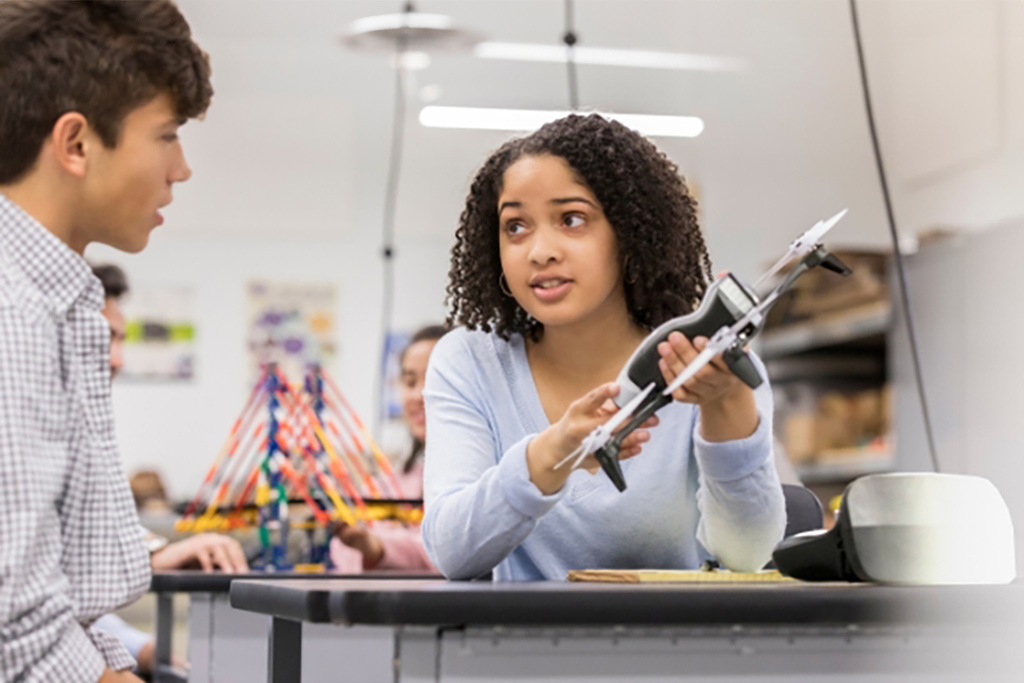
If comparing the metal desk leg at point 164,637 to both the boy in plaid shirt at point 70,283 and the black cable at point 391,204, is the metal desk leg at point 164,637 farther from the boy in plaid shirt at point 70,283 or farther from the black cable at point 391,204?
the black cable at point 391,204

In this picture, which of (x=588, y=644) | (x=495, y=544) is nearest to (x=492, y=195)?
(x=495, y=544)

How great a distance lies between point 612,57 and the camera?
5.59 m

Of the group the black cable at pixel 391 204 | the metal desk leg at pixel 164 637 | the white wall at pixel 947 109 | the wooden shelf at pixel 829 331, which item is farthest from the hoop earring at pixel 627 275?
the black cable at pixel 391 204

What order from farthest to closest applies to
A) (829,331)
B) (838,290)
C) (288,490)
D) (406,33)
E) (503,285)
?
(829,331) < (838,290) < (406,33) < (288,490) < (503,285)

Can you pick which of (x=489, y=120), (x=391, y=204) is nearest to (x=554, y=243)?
(x=489, y=120)

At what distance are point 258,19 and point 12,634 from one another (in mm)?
4704

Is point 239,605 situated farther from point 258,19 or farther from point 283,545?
point 258,19

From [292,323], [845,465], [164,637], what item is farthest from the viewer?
[292,323]

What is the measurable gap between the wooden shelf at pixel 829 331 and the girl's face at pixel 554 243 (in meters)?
3.64

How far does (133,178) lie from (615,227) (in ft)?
1.69

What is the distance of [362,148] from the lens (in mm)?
6211

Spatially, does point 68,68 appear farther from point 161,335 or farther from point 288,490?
point 161,335

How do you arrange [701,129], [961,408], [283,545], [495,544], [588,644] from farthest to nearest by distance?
1. [701,129]
2. [961,408]
3. [283,545]
4. [495,544]
5. [588,644]

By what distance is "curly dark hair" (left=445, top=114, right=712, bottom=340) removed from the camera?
4.10 feet
